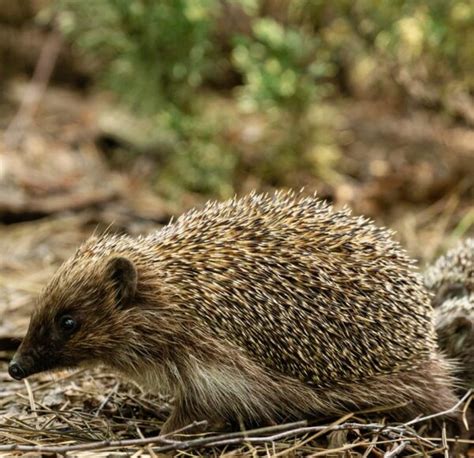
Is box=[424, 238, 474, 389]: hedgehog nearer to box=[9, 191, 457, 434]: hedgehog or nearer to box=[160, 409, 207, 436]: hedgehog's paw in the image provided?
box=[9, 191, 457, 434]: hedgehog

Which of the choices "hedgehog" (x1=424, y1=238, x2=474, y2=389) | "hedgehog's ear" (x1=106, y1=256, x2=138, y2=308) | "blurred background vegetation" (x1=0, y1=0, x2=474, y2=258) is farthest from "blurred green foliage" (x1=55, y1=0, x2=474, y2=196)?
"hedgehog's ear" (x1=106, y1=256, x2=138, y2=308)

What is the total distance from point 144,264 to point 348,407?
152 cm

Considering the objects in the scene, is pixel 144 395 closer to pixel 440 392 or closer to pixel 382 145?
pixel 440 392

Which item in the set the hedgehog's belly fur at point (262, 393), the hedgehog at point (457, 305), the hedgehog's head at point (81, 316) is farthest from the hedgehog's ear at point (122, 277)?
the hedgehog at point (457, 305)

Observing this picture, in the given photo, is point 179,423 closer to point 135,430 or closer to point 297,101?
point 135,430

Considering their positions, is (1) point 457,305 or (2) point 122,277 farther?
(1) point 457,305

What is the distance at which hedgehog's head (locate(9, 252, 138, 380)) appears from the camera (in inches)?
181

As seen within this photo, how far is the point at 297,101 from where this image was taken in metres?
9.93

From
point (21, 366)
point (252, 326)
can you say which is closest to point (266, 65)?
point (252, 326)

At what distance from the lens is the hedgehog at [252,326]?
15.0 feet

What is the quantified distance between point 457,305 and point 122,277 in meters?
2.54

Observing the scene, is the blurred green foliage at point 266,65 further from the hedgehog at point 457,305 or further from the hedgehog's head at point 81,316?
the hedgehog's head at point 81,316

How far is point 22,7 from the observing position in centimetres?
1423

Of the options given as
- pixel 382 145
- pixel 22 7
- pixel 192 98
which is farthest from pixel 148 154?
pixel 22 7
